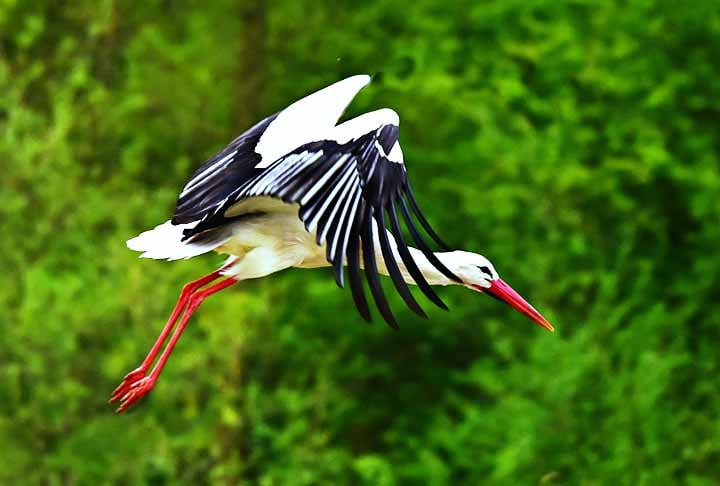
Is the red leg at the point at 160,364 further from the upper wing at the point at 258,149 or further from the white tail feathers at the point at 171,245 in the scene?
the upper wing at the point at 258,149

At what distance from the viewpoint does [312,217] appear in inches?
242

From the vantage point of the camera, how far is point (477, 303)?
55.9 ft

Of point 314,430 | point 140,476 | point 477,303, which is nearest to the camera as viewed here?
point 140,476

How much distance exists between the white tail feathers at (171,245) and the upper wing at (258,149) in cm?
8

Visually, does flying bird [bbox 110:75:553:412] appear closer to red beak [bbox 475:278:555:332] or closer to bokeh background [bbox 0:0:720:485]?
red beak [bbox 475:278:555:332]

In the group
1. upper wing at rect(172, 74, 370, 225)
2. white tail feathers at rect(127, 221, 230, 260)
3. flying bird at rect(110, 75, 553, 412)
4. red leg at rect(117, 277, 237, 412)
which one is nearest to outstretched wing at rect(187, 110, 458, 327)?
flying bird at rect(110, 75, 553, 412)

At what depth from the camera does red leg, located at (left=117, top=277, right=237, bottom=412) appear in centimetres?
719

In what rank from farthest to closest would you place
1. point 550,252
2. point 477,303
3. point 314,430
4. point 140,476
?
point 477,303 < point 550,252 < point 314,430 < point 140,476

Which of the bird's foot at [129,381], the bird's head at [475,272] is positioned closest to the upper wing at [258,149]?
the bird's foot at [129,381]

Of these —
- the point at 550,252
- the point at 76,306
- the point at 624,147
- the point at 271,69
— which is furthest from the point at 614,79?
the point at 76,306

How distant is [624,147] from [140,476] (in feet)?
20.0

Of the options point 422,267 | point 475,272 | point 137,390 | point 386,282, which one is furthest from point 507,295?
point 386,282

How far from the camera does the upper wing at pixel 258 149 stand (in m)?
7.16

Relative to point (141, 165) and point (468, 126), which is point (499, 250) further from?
point (141, 165)
